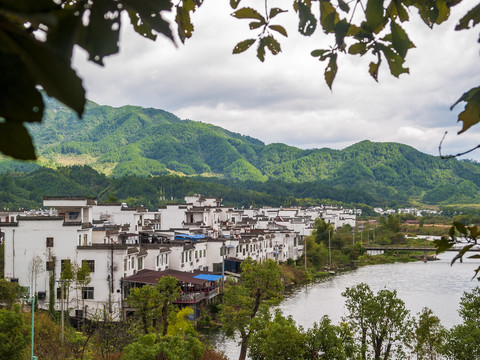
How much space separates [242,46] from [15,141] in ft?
4.15

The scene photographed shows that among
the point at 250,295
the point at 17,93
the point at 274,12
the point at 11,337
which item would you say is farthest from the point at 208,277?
the point at 17,93

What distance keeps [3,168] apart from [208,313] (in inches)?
5380

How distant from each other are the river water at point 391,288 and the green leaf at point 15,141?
17541 mm

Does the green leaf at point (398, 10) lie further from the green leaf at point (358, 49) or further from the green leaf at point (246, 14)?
the green leaf at point (246, 14)

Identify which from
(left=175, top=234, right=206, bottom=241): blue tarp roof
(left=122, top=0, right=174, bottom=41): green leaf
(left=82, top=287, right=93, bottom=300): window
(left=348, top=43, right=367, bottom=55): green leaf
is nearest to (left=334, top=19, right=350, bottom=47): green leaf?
(left=348, top=43, right=367, bottom=55): green leaf

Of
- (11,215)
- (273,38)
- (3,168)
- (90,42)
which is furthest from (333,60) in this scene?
(3,168)

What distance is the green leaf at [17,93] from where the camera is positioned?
0.53 metres

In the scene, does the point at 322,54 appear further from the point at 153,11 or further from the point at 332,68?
the point at 153,11

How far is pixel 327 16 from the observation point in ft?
4.82

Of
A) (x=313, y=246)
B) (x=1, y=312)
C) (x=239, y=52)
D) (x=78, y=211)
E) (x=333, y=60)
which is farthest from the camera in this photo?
(x=313, y=246)

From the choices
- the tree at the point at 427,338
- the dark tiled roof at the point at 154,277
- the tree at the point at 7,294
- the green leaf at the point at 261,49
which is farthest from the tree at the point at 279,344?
the green leaf at the point at 261,49

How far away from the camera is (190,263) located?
25.4 meters

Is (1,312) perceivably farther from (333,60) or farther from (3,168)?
(3,168)

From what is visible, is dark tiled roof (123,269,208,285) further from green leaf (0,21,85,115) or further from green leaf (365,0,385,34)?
green leaf (0,21,85,115)
